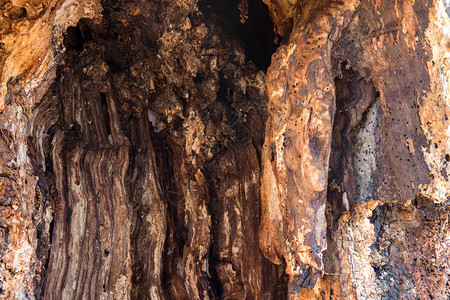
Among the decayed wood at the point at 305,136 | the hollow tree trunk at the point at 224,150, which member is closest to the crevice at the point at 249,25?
the hollow tree trunk at the point at 224,150

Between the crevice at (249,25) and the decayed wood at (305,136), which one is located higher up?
the crevice at (249,25)

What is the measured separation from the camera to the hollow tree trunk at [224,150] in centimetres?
148

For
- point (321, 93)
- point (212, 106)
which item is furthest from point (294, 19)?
point (212, 106)

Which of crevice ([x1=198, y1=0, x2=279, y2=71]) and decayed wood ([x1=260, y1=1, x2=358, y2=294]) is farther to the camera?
crevice ([x1=198, y1=0, x2=279, y2=71])

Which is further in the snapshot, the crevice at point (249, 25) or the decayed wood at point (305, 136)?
the crevice at point (249, 25)

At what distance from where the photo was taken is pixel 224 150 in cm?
198

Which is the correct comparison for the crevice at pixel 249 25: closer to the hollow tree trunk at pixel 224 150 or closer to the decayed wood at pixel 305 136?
the hollow tree trunk at pixel 224 150

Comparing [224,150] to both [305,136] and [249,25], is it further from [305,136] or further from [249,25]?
[249,25]

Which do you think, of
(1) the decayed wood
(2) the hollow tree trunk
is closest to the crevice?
(2) the hollow tree trunk

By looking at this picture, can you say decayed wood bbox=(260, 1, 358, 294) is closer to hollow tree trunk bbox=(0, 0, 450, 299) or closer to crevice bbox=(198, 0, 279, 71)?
hollow tree trunk bbox=(0, 0, 450, 299)

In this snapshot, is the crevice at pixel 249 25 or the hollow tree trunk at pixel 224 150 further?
the crevice at pixel 249 25

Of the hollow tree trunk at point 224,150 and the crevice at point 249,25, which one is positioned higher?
the crevice at point 249,25

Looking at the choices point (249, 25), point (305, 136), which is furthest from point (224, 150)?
point (249, 25)

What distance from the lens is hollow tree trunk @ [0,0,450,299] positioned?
1480 millimetres
